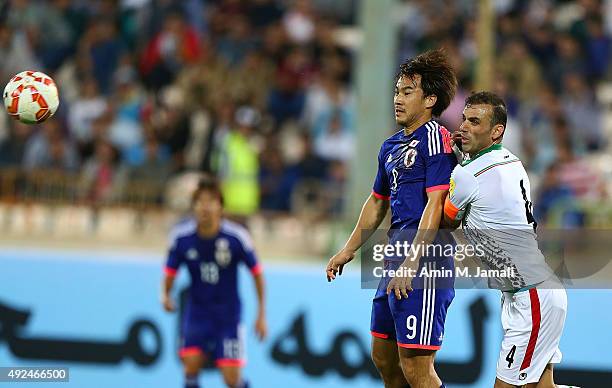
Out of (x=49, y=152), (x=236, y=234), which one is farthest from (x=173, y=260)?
(x=49, y=152)

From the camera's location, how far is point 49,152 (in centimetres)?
1223

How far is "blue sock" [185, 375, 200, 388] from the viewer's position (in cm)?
864

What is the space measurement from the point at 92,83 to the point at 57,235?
9.17ft

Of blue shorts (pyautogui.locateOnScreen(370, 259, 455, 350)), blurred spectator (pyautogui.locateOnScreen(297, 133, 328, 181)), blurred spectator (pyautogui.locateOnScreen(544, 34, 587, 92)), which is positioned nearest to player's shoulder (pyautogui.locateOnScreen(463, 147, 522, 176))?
blue shorts (pyautogui.locateOnScreen(370, 259, 455, 350))

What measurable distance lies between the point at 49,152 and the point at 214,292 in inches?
171

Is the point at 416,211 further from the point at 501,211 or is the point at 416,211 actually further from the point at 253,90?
the point at 253,90

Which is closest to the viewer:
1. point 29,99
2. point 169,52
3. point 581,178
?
point 29,99

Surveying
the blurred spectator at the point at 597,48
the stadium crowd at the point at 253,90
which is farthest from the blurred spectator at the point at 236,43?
the blurred spectator at the point at 597,48

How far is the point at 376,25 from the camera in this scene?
11.5m

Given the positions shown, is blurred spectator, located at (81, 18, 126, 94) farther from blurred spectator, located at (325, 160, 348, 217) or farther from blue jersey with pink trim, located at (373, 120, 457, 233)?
blue jersey with pink trim, located at (373, 120, 457, 233)

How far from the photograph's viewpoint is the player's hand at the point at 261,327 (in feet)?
28.6

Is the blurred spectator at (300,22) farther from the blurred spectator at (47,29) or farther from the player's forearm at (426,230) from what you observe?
the player's forearm at (426,230)

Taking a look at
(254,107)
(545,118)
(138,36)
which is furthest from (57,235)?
(545,118)

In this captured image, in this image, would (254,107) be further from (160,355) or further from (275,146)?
(160,355)
